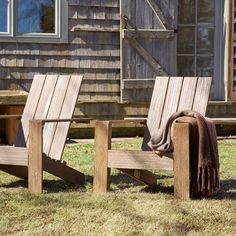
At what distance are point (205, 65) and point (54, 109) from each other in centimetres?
416

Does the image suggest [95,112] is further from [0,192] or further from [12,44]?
[0,192]

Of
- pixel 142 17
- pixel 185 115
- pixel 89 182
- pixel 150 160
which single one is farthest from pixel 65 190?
pixel 142 17

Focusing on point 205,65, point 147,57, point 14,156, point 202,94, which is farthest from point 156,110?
point 205,65

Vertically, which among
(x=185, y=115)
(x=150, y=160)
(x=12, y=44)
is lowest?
(x=150, y=160)

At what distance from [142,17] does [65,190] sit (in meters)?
4.03

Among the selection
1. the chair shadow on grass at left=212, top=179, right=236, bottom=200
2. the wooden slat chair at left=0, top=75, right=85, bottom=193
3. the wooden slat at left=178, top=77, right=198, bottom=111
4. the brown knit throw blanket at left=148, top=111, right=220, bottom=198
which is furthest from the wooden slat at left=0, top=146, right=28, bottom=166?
the chair shadow on grass at left=212, top=179, right=236, bottom=200

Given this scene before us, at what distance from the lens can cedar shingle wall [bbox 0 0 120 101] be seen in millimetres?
7562

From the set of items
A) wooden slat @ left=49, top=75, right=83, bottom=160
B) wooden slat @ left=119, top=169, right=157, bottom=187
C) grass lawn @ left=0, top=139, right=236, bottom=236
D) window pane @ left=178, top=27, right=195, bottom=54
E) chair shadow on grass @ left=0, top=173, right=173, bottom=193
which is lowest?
chair shadow on grass @ left=0, top=173, right=173, bottom=193

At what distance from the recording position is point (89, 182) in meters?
4.73

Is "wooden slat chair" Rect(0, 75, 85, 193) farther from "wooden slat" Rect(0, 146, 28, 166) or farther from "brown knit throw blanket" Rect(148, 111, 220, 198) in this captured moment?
"brown knit throw blanket" Rect(148, 111, 220, 198)

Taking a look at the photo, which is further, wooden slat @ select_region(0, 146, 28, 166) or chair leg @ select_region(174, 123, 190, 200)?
wooden slat @ select_region(0, 146, 28, 166)

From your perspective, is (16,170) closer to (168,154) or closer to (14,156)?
(14,156)

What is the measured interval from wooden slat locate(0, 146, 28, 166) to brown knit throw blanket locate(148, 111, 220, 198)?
0.96 m

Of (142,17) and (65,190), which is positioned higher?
(142,17)
